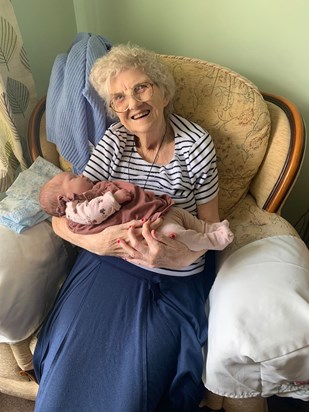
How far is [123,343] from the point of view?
109 centimetres

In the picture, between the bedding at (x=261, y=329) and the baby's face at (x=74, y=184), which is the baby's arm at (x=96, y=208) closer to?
the baby's face at (x=74, y=184)

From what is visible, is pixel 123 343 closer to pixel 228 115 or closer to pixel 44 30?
pixel 228 115

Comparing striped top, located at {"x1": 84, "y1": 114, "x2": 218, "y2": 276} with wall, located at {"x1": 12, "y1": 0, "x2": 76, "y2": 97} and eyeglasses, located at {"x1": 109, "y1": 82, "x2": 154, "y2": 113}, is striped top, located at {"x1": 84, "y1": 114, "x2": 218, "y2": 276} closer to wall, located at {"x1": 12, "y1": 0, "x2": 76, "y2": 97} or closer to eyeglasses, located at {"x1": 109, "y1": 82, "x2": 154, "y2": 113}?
eyeglasses, located at {"x1": 109, "y1": 82, "x2": 154, "y2": 113}

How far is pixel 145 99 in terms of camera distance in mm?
1185

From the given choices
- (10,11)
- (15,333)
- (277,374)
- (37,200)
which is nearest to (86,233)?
(37,200)

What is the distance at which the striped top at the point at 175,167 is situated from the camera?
1240mm

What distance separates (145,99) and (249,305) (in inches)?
27.0

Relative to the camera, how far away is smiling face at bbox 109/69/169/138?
119 cm

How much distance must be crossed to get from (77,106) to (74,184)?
32cm

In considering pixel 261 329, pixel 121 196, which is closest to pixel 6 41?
pixel 121 196

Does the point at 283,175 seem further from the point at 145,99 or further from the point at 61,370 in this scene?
the point at 61,370

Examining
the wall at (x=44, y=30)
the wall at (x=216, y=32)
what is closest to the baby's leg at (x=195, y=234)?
the wall at (x=216, y=32)

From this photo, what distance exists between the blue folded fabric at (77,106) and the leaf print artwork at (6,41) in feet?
0.59

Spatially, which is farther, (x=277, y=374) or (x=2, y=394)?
(x=2, y=394)
